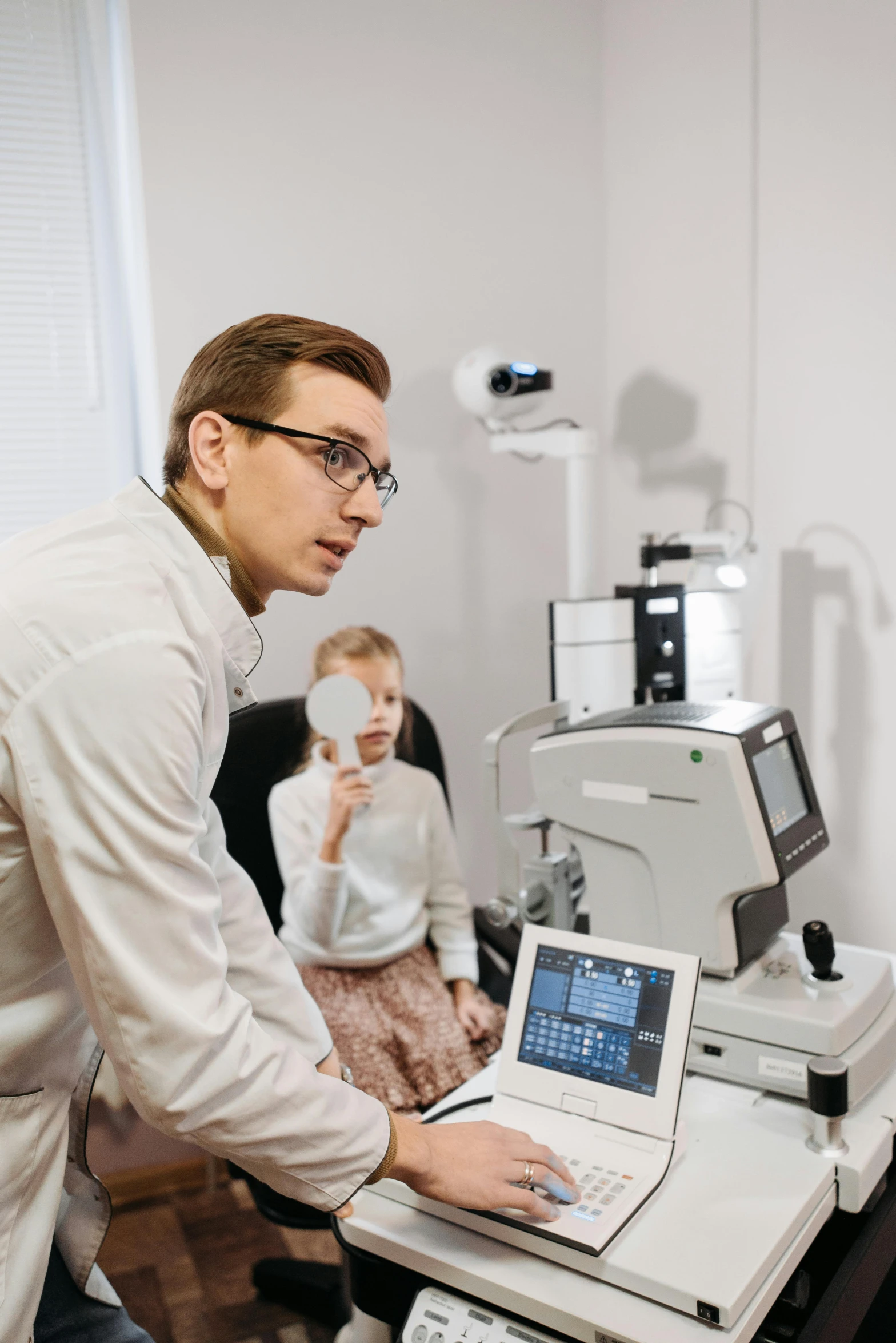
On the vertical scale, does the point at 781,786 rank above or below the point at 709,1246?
above

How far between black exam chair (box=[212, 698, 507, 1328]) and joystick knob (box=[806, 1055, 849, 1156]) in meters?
0.95

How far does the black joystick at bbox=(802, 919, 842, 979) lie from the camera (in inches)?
48.2

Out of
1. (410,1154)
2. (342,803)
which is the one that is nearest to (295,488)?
(410,1154)

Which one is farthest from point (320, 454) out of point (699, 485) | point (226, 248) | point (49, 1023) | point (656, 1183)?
point (699, 485)

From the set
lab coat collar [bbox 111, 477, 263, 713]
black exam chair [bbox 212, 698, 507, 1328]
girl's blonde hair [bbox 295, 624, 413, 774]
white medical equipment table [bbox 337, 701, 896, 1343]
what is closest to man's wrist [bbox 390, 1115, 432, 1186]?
white medical equipment table [bbox 337, 701, 896, 1343]

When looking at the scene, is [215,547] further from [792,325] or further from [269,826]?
[792,325]

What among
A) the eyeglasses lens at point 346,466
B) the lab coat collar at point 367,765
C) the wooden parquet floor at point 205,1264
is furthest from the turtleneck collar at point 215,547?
the wooden parquet floor at point 205,1264

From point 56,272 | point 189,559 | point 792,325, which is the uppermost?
point 56,272

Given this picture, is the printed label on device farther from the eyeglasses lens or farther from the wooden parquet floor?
the wooden parquet floor

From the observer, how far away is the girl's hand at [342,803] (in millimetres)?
1784

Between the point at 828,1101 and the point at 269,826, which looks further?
the point at 269,826

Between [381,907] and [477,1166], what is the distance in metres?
1.04

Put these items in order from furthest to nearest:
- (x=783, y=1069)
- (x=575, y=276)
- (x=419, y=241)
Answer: (x=575, y=276) → (x=419, y=241) → (x=783, y=1069)

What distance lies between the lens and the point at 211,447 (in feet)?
3.08
